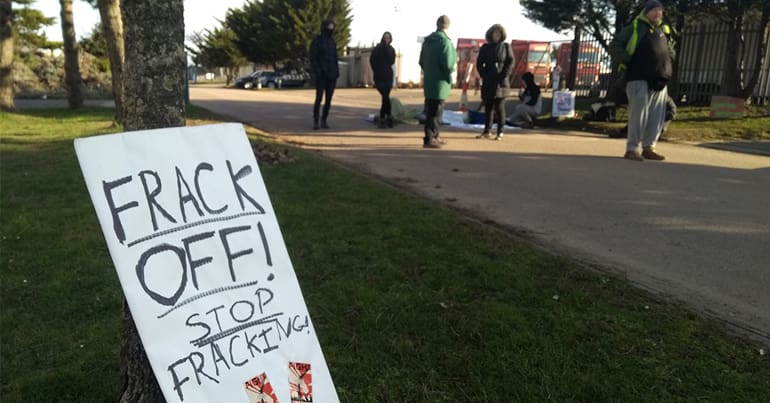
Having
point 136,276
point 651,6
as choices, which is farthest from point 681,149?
point 136,276

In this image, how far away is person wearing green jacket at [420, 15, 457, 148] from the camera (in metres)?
8.99

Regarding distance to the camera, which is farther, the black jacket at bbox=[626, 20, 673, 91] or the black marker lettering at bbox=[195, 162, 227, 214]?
the black jacket at bbox=[626, 20, 673, 91]

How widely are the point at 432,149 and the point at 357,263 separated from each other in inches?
215

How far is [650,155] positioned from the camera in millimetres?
8039

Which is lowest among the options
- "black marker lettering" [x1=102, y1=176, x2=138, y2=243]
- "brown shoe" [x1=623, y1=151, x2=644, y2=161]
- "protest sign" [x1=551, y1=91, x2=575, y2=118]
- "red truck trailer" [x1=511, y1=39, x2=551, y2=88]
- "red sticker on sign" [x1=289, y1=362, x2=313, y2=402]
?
"red sticker on sign" [x1=289, y1=362, x2=313, y2=402]

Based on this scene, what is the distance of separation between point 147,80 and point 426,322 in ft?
5.99

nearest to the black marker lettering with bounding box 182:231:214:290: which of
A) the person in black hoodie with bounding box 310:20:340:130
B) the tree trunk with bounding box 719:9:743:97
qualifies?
the person in black hoodie with bounding box 310:20:340:130


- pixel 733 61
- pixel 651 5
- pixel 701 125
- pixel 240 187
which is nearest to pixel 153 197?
pixel 240 187

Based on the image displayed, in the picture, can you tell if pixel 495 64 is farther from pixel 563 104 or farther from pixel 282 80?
pixel 282 80

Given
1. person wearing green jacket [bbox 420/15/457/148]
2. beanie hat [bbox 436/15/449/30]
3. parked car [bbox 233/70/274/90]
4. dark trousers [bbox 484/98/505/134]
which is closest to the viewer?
person wearing green jacket [bbox 420/15/457/148]

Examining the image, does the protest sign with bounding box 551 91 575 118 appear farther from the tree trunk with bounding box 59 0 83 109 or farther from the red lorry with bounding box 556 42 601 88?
the tree trunk with bounding box 59 0 83 109

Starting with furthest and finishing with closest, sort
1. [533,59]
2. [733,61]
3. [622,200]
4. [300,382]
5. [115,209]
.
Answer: [533,59] < [733,61] < [622,200] < [300,382] < [115,209]

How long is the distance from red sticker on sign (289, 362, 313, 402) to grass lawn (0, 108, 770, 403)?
0.56 m

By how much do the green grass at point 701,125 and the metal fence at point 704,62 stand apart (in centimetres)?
150
